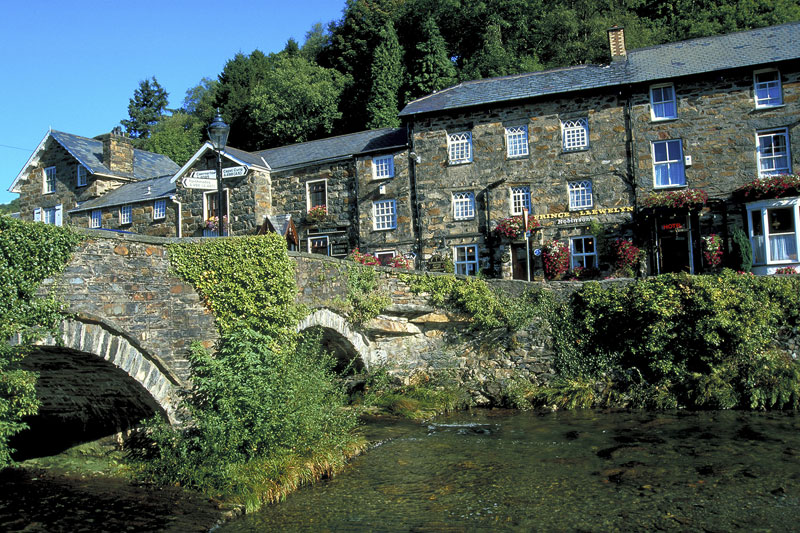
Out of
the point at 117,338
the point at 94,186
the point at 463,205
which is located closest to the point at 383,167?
the point at 463,205

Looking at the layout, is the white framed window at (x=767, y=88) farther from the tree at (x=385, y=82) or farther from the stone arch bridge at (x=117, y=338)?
the tree at (x=385, y=82)

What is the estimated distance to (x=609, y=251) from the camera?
23438 millimetres

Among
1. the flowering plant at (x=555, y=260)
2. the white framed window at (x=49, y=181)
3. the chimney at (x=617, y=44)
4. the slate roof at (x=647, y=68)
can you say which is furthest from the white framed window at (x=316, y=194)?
the white framed window at (x=49, y=181)

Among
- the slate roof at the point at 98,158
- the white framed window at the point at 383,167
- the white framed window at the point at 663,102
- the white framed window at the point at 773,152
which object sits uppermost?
the slate roof at the point at 98,158

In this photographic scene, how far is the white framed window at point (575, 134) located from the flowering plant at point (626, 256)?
4121mm

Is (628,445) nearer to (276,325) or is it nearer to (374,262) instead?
(276,325)

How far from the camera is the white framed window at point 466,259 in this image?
83.4 ft

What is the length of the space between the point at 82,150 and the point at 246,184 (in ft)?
41.5

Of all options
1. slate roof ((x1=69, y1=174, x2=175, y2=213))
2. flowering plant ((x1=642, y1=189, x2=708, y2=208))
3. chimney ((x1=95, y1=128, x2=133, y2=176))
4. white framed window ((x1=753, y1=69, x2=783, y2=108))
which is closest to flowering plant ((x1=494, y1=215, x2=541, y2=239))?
flowering plant ((x1=642, y1=189, x2=708, y2=208))

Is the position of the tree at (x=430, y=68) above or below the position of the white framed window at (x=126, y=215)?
above

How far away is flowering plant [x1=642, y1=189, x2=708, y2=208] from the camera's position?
2200 cm

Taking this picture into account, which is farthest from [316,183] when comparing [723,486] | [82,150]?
[723,486]

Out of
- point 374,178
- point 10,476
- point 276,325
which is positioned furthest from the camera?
point 374,178

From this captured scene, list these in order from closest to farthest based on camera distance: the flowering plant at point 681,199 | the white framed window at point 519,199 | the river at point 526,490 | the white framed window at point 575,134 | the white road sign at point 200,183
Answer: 1. the river at point 526,490
2. the white road sign at point 200,183
3. the flowering plant at point 681,199
4. the white framed window at point 575,134
5. the white framed window at point 519,199
